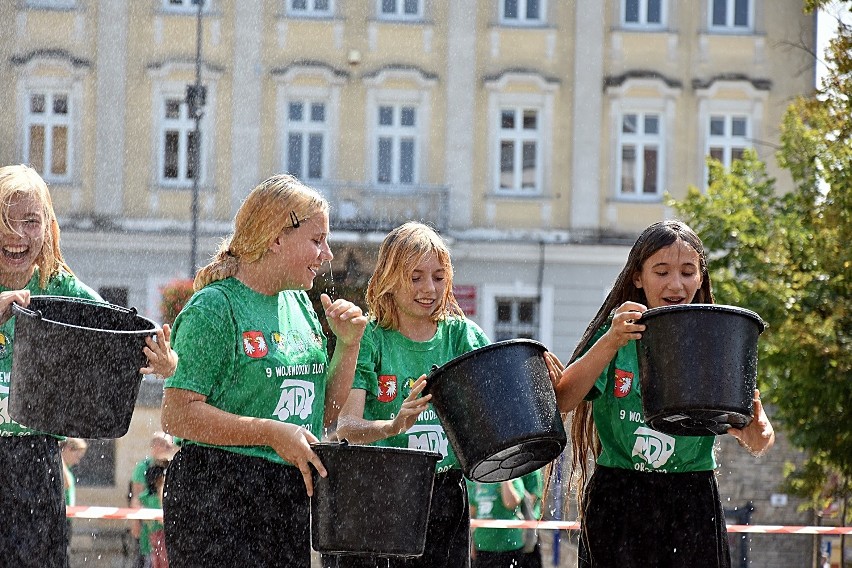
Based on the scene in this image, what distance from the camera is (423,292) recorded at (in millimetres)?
4184

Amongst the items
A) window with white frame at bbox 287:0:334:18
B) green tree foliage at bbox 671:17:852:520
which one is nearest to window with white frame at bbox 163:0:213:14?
window with white frame at bbox 287:0:334:18

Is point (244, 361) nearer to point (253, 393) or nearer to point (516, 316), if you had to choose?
point (253, 393)

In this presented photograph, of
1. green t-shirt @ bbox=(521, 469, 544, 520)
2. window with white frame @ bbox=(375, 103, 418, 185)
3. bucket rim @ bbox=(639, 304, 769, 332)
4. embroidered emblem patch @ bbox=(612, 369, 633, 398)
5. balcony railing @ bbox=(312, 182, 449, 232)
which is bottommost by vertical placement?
green t-shirt @ bbox=(521, 469, 544, 520)

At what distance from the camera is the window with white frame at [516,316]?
23547 mm

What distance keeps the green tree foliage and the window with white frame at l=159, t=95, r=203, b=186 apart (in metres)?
11.6

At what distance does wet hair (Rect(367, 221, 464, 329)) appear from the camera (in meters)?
4.20

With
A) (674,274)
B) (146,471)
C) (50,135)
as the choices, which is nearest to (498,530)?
(146,471)

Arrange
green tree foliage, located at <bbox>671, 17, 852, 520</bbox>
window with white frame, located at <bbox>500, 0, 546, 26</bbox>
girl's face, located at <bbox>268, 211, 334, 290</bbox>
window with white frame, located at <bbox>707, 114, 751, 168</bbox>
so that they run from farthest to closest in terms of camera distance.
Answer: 1. window with white frame, located at <bbox>500, 0, 546, 26</bbox>
2. window with white frame, located at <bbox>707, 114, 751, 168</bbox>
3. green tree foliage, located at <bbox>671, 17, 852, 520</bbox>
4. girl's face, located at <bbox>268, 211, 334, 290</bbox>

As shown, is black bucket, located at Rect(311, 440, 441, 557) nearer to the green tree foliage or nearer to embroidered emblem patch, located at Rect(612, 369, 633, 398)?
embroidered emblem patch, located at Rect(612, 369, 633, 398)

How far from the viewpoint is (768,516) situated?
17578mm

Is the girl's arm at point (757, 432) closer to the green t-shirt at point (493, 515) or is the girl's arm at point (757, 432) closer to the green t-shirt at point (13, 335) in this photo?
the green t-shirt at point (13, 335)

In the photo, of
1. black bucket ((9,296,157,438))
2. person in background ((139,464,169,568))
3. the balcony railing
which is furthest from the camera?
the balcony railing

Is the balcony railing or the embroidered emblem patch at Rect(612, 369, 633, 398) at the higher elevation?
the balcony railing

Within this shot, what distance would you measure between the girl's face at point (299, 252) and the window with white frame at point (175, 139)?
67.0ft
